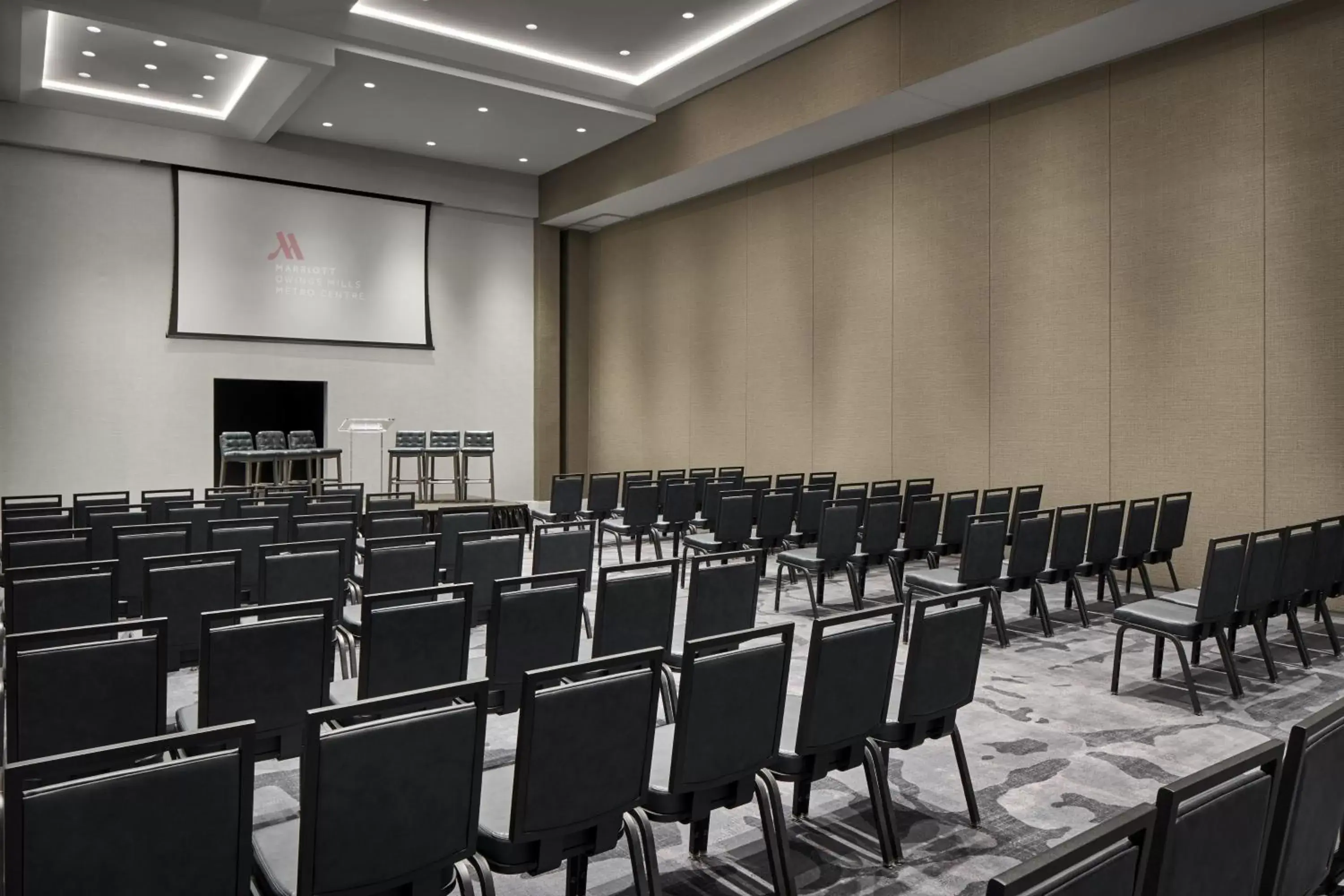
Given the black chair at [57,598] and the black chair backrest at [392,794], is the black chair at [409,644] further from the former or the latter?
the black chair at [57,598]

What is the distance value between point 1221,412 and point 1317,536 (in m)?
2.83

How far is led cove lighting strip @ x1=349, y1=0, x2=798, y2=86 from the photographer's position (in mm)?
9703

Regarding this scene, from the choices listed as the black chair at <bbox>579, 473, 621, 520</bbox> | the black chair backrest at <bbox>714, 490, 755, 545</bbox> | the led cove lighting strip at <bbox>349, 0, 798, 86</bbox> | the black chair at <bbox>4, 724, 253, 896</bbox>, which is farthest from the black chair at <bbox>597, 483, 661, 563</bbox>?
the black chair at <bbox>4, 724, 253, 896</bbox>

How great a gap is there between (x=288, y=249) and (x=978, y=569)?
11.4m

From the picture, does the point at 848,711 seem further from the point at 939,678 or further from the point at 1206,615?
the point at 1206,615

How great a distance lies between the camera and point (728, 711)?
2525 mm

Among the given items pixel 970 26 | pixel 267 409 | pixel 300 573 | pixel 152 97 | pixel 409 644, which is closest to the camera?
pixel 409 644

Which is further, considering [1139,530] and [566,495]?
[566,495]

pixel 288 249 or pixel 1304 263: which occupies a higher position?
pixel 288 249

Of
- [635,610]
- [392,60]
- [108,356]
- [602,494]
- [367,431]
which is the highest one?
[392,60]

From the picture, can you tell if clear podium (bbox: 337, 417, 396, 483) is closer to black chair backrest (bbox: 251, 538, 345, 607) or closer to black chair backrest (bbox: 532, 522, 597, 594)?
black chair backrest (bbox: 532, 522, 597, 594)

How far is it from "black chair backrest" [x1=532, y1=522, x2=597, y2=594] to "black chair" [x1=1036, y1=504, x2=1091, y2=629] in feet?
9.67

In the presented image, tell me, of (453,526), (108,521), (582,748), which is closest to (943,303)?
(453,526)

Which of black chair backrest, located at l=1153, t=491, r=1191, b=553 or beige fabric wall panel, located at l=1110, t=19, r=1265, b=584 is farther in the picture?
beige fabric wall panel, located at l=1110, t=19, r=1265, b=584
